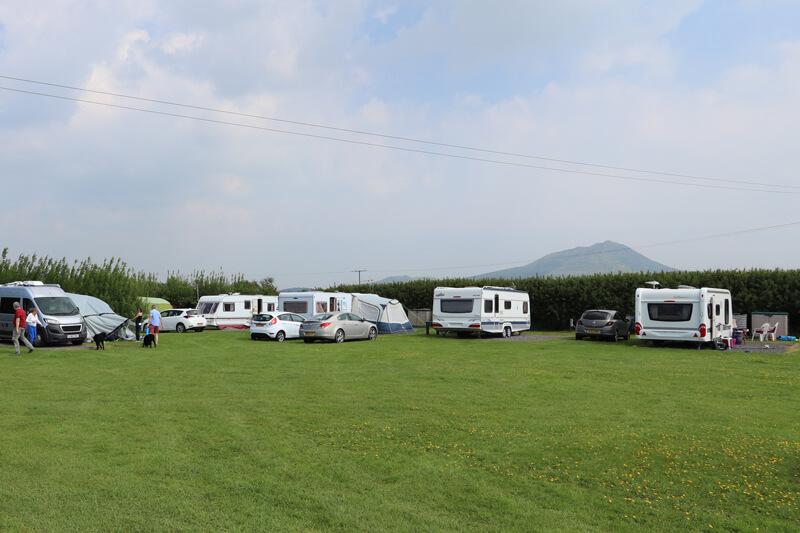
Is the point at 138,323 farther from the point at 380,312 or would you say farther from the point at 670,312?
the point at 670,312

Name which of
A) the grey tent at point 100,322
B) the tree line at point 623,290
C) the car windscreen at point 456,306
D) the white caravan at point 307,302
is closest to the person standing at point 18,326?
the grey tent at point 100,322

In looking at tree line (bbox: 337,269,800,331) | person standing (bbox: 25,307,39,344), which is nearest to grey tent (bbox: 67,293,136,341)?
person standing (bbox: 25,307,39,344)

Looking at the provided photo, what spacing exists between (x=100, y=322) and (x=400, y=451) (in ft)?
71.4

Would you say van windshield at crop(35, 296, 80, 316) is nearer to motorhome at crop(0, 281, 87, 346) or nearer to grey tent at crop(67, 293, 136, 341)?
motorhome at crop(0, 281, 87, 346)

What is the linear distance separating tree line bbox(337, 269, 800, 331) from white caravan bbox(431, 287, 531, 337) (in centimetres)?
547

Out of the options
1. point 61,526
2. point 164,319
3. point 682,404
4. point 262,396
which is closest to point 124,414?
point 262,396

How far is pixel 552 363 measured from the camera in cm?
1734

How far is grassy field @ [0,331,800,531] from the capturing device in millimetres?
5348

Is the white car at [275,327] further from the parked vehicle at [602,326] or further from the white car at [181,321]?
the parked vehicle at [602,326]

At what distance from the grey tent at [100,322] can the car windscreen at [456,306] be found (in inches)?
523

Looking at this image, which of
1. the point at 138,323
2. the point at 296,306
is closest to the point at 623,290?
the point at 296,306

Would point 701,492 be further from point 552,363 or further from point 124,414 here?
point 552,363

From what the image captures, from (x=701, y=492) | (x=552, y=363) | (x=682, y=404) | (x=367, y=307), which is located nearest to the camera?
(x=701, y=492)

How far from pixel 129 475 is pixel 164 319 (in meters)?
29.7
